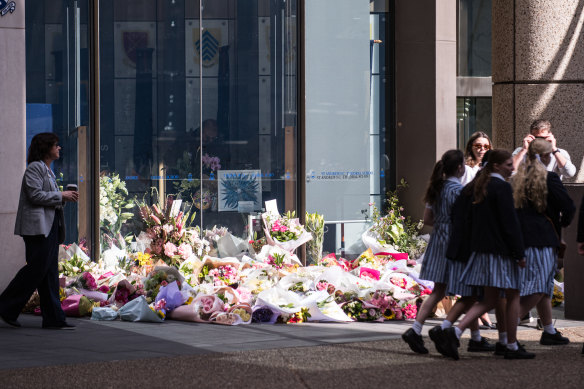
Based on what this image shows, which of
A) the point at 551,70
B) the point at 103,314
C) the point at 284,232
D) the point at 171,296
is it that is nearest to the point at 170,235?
the point at 284,232

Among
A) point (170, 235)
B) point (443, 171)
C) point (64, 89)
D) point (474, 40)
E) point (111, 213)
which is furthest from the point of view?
point (474, 40)

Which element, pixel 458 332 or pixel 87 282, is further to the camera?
pixel 87 282

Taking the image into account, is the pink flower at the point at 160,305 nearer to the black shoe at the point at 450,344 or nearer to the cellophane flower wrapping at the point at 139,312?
the cellophane flower wrapping at the point at 139,312

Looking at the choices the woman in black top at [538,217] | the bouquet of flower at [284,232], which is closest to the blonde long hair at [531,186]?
the woman in black top at [538,217]

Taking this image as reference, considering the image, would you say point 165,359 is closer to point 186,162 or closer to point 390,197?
point 186,162

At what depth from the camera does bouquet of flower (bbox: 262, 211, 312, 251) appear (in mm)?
13125

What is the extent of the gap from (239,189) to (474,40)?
477 centimetres

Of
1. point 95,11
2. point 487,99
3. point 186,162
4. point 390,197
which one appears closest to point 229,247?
point 186,162

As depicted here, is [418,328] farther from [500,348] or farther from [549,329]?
[549,329]

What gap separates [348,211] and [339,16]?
2755 millimetres

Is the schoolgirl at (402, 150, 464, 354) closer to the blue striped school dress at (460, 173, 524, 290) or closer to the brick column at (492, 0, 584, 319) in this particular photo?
the blue striped school dress at (460, 173, 524, 290)

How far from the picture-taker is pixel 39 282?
941 centimetres

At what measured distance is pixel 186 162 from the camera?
13.3 metres

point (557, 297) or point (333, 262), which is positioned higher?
point (333, 262)
